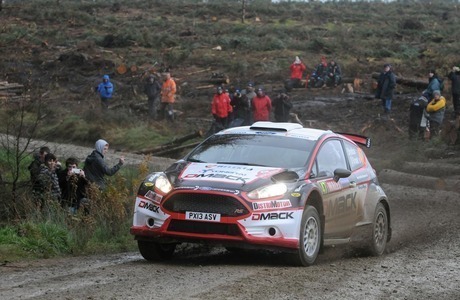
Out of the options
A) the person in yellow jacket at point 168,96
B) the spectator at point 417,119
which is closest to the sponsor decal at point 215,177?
the spectator at point 417,119

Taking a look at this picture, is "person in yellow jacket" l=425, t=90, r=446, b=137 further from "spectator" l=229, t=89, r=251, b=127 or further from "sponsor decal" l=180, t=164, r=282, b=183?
"sponsor decal" l=180, t=164, r=282, b=183

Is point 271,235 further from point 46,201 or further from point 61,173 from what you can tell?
point 61,173

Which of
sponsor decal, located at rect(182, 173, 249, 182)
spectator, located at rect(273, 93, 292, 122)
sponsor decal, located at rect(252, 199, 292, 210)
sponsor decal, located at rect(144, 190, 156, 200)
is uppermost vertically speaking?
sponsor decal, located at rect(182, 173, 249, 182)

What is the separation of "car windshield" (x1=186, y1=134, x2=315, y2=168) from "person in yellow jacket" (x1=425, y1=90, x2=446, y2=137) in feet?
43.5

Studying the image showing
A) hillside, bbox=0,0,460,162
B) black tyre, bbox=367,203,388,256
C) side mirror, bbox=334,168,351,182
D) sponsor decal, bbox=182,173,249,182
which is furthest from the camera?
hillside, bbox=0,0,460,162

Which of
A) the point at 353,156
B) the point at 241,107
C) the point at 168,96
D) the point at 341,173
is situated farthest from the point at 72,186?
the point at 168,96

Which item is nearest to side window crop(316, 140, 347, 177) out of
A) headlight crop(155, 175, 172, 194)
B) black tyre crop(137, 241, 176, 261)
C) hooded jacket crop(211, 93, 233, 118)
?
headlight crop(155, 175, 172, 194)

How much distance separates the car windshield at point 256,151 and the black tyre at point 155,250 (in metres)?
1.19

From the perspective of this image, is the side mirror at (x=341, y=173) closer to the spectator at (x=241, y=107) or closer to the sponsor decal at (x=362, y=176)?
the sponsor decal at (x=362, y=176)

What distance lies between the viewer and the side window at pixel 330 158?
11516mm

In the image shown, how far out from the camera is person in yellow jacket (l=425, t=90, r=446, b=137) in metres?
24.1

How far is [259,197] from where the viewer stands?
10266 millimetres

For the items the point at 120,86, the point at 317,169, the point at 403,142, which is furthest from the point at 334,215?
the point at 120,86

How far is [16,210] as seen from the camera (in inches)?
549
